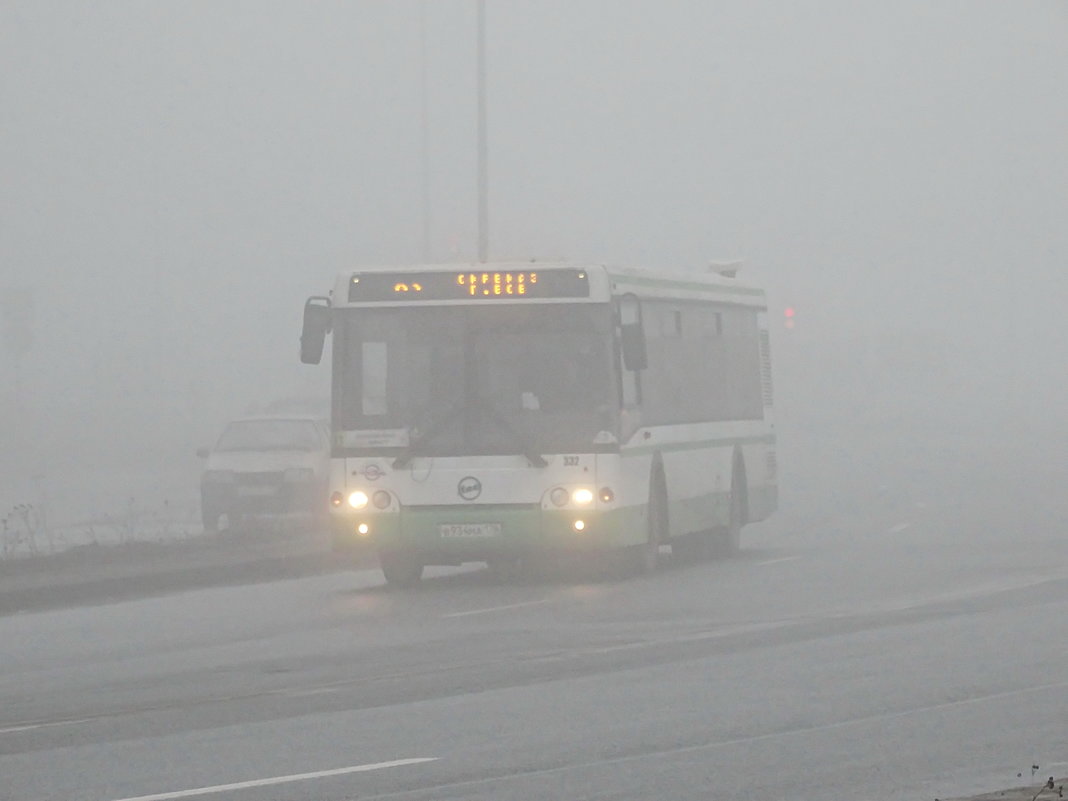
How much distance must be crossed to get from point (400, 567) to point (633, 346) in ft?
9.73

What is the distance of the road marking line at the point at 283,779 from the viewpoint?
29.7 ft

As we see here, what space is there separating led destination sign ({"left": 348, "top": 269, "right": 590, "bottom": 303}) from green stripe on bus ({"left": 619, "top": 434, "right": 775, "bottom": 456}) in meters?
1.55

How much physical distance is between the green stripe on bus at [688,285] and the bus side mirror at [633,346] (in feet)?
1.96

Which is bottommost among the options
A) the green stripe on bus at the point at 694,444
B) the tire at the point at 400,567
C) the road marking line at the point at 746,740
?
the road marking line at the point at 746,740

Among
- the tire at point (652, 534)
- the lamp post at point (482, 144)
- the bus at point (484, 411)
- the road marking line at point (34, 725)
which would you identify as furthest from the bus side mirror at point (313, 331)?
the lamp post at point (482, 144)

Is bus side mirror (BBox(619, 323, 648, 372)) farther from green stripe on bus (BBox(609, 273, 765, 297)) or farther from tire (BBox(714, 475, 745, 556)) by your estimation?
tire (BBox(714, 475, 745, 556))

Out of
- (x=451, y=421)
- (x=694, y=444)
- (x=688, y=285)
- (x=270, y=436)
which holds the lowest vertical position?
(x=694, y=444)

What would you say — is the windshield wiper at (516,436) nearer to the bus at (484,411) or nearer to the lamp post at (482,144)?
the bus at (484,411)

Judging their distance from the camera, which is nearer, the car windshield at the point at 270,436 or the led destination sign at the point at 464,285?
the led destination sign at the point at 464,285

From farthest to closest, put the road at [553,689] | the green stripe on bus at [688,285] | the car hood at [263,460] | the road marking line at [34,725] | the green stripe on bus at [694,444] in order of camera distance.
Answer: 1. the car hood at [263,460]
2. the green stripe on bus at [688,285]
3. the green stripe on bus at [694,444]
4. the road marking line at [34,725]
5. the road at [553,689]

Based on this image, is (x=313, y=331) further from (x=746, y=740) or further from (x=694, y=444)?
(x=746, y=740)

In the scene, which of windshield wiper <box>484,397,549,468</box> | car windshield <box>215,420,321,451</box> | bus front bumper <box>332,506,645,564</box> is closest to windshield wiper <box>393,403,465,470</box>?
windshield wiper <box>484,397,549,468</box>

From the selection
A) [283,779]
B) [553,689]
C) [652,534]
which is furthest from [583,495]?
[283,779]

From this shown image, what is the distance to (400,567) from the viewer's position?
21547 millimetres
